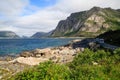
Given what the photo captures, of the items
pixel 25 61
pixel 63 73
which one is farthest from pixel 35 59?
pixel 63 73

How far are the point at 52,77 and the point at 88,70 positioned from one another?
3.07 metres

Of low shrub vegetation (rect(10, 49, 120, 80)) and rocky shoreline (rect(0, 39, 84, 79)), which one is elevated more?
low shrub vegetation (rect(10, 49, 120, 80))

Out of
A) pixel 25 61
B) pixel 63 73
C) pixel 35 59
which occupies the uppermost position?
pixel 63 73

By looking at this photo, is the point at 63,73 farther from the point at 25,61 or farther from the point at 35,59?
the point at 35,59

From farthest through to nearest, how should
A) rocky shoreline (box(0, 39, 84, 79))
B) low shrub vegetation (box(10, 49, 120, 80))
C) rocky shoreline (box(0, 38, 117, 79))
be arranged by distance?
1. rocky shoreline (box(0, 38, 117, 79))
2. rocky shoreline (box(0, 39, 84, 79))
3. low shrub vegetation (box(10, 49, 120, 80))

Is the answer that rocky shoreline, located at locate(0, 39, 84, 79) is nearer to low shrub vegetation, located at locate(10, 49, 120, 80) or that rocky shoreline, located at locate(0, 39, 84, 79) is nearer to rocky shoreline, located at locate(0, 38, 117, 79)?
rocky shoreline, located at locate(0, 38, 117, 79)

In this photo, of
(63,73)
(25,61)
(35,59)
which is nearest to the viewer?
(63,73)

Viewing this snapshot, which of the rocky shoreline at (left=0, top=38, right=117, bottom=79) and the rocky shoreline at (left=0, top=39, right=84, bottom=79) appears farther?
the rocky shoreline at (left=0, top=38, right=117, bottom=79)

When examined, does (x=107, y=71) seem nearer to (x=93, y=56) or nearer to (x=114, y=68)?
(x=114, y=68)

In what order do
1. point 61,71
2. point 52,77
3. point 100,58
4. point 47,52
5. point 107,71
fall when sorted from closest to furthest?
point 52,77 < point 61,71 < point 107,71 < point 100,58 < point 47,52

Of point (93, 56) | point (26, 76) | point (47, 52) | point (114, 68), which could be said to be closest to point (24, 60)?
point (47, 52)

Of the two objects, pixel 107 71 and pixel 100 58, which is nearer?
pixel 107 71

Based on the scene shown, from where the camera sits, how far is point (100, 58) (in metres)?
24.9

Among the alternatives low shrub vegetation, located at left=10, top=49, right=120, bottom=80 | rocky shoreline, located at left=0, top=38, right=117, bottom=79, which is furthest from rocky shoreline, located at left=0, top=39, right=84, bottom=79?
low shrub vegetation, located at left=10, top=49, right=120, bottom=80
